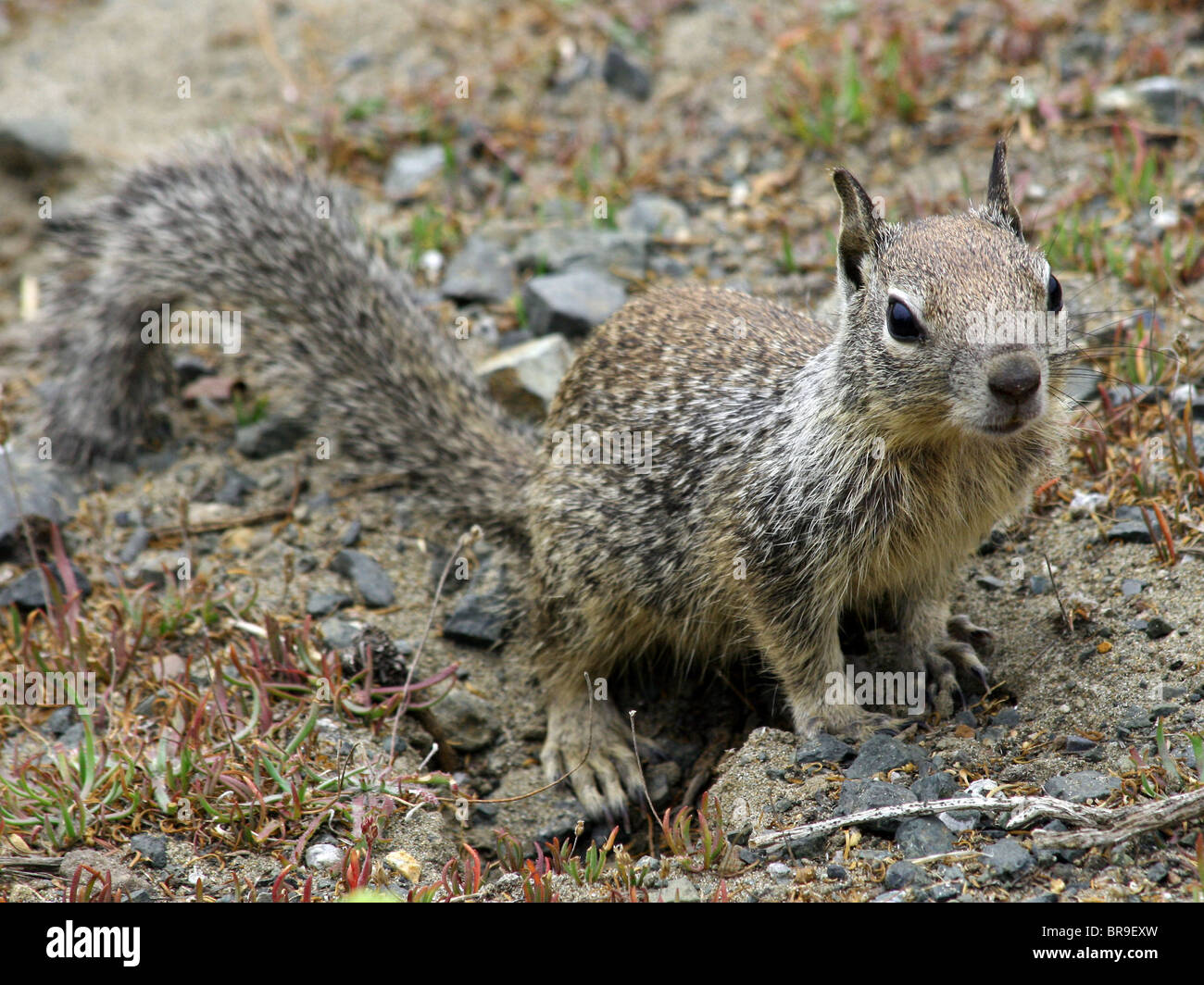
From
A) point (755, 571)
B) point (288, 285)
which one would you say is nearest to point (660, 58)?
point (288, 285)

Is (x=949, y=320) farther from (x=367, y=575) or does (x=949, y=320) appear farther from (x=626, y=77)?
(x=626, y=77)

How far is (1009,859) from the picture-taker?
10.0 feet

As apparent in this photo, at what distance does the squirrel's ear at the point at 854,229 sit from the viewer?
11.6ft

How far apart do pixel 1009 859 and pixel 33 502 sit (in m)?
4.04

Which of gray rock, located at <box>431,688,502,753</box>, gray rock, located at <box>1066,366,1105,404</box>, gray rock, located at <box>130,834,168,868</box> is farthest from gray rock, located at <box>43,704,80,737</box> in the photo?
gray rock, located at <box>1066,366,1105,404</box>

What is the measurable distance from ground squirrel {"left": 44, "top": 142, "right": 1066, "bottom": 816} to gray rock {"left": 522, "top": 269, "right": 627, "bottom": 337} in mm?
762

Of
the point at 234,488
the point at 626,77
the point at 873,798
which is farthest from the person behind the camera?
the point at 626,77

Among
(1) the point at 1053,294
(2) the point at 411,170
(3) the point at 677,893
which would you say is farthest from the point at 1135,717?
(2) the point at 411,170

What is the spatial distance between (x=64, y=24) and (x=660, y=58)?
4.40 m

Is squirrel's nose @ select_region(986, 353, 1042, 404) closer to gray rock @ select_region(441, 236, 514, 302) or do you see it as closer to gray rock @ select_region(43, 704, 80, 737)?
gray rock @ select_region(43, 704, 80, 737)

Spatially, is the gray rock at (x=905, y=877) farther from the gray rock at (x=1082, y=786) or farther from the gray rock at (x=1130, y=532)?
the gray rock at (x=1130, y=532)

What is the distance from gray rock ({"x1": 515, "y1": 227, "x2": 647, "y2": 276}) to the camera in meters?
6.06

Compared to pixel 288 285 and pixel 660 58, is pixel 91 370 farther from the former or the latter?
pixel 660 58
